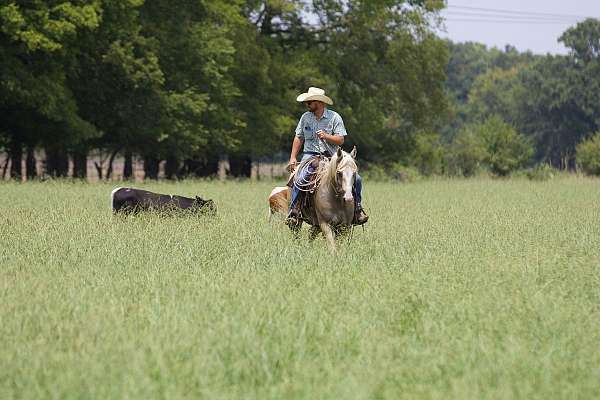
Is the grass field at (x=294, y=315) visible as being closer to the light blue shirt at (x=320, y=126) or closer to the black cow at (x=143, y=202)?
the light blue shirt at (x=320, y=126)

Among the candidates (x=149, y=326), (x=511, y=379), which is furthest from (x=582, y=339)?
(x=149, y=326)

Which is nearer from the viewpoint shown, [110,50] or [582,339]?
[582,339]

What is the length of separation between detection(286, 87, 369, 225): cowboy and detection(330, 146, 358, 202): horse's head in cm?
57

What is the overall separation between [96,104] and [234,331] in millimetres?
33329

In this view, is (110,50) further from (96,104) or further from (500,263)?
(500,263)

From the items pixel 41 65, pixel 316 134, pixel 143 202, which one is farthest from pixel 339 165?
pixel 41 65

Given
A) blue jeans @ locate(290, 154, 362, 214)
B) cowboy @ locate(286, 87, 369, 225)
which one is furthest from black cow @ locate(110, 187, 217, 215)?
blue jeans @ locate(290, 154, 362, 214)

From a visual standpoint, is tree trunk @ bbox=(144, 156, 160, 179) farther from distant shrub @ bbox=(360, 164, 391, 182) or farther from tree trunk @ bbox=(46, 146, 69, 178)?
distant shrub @ bbox=(360, 164, 391, 182)

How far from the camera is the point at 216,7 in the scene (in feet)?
143

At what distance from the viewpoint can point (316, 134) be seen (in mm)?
12906

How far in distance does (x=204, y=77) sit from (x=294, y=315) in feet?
116

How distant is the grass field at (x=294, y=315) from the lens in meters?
5.62

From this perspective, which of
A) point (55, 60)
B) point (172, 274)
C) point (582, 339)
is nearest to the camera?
point (582, 339)

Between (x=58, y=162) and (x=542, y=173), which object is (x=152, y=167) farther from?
(x=542, y=173)
